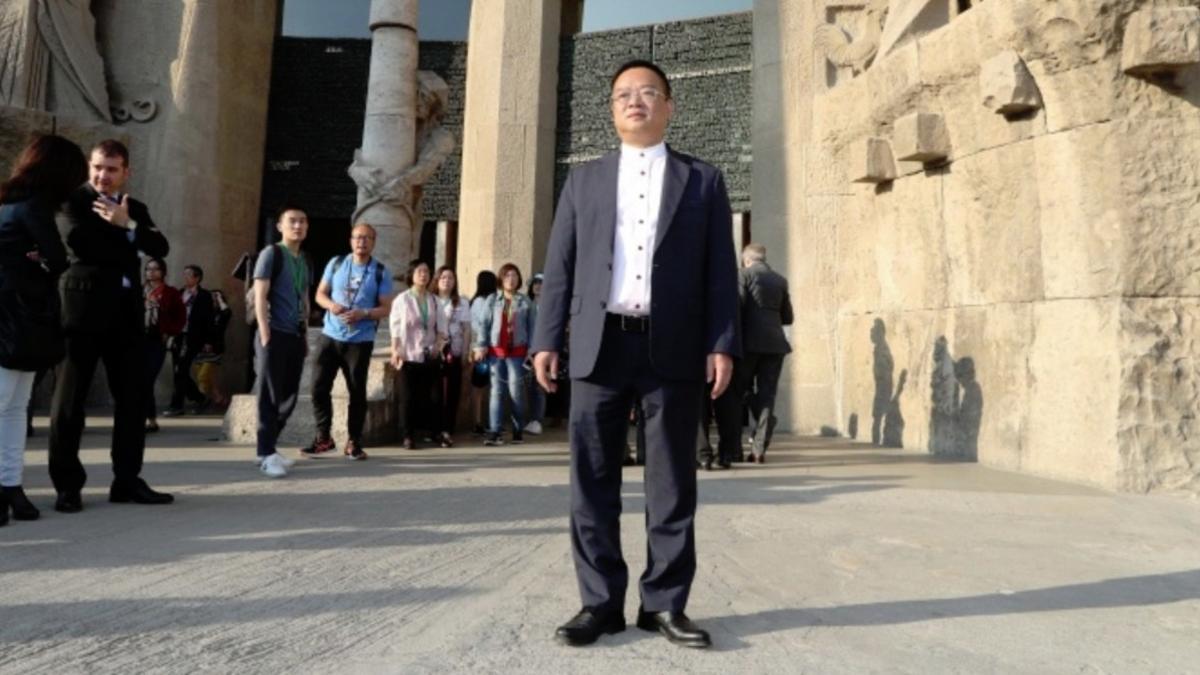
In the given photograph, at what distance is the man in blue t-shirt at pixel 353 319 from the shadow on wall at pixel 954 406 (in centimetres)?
411

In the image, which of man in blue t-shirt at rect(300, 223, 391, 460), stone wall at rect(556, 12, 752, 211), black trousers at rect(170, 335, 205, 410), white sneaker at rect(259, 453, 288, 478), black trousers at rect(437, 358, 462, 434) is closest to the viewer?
white sneaker at rect(259, 453, 288, 478)

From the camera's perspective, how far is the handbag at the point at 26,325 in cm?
338

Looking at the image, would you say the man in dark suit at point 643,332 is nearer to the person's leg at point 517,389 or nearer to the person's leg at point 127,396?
the person's leg at point 127,396

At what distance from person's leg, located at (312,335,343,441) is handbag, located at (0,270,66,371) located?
7.96ft

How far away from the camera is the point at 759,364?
6676 millimetres

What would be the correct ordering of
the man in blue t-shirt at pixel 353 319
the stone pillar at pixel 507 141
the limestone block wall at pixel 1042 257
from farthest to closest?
the stone pillar at pixel 507 141 → the man in blue t-shirt at pixel 353 319 → the limestone block wall at pixel 1042 257

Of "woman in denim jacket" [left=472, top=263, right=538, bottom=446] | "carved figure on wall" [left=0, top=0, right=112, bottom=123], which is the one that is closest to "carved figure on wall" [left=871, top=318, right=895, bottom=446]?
"woman in denim jacket" [left=472, top=263, right=538, bottom=446]

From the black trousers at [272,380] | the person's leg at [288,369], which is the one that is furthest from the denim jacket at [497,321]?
the black trousers at [272,380]

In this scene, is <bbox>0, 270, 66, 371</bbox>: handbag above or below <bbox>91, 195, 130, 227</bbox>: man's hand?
below

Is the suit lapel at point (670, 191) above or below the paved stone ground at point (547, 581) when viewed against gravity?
above

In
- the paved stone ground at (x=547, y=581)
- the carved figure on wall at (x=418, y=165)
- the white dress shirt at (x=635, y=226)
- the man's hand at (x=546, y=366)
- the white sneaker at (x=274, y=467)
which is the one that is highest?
the carved figure on wall at (x=418, y=165)

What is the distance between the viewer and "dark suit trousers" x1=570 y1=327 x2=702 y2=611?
7.50 feet

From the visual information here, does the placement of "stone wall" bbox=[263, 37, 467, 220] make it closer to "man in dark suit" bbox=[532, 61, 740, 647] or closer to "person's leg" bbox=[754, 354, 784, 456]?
"person's leg" bbox=[754, 354, 784, 456]

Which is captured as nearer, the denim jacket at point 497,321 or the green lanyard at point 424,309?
the green lanyard at point 424,309
